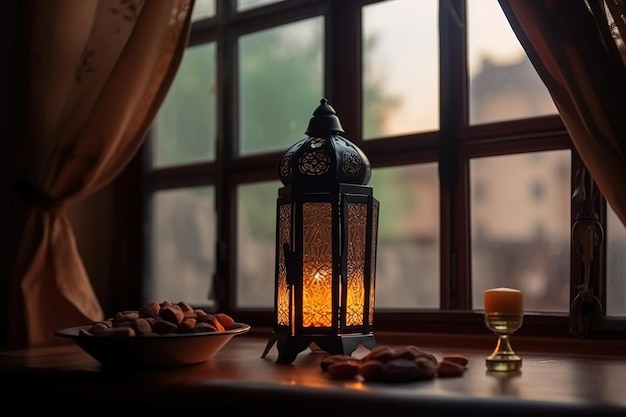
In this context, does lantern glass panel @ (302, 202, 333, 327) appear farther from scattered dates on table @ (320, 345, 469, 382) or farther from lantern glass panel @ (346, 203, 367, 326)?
scattered dates on table @ (320, 345, 469, 382)

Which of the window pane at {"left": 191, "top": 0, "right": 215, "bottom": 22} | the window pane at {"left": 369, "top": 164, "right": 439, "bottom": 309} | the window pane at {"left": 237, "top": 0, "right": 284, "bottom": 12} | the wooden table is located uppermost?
the window pane at {"left": 191, "top": 0, "right": 215, "bottom": 22}

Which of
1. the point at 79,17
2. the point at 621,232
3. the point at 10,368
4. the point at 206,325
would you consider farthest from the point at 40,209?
the point at 621,232

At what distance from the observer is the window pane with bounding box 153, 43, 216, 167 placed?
222cm

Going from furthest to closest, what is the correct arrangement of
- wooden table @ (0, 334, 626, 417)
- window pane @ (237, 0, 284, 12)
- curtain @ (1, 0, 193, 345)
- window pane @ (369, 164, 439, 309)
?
window pane @ (237, 0, 284, 12)
curtain @ (1, 0, 193, 345)
window pane @ (369, 164, 439, 309)
wooden table @ (0, 334, 626, 417)

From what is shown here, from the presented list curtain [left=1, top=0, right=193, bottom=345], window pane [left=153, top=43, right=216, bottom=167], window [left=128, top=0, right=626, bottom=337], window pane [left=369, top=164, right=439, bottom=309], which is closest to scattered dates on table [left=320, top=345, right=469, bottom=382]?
window [left=128, top=0, right=626, bottom=337]

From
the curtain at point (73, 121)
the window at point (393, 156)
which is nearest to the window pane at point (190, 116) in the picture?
the window at point (393, 156)

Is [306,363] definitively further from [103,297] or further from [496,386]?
[103,297]

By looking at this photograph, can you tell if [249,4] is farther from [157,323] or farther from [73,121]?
[157,323]

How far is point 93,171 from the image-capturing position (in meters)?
1.98

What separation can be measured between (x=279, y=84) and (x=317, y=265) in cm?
84

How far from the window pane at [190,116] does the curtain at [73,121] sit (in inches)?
10.0

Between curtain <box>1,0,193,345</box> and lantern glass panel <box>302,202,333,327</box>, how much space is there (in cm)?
79

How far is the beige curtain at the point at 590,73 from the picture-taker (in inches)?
50.5

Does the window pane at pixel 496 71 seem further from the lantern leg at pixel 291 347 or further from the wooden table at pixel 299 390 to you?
the lantern leg at pixel 291 347
